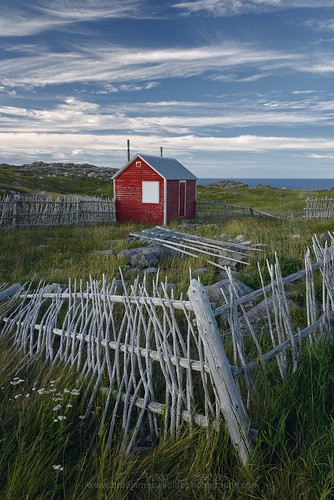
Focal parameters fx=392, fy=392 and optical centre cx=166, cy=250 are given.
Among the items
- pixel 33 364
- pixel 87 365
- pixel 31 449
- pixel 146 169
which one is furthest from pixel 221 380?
pixel 146 169

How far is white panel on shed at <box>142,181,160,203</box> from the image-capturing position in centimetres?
2094

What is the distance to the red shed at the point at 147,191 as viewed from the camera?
20.8 metres

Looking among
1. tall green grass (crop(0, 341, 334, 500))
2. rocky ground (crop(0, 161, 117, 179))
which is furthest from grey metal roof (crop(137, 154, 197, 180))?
rocky ground (crop(0, 161, 117, 179))

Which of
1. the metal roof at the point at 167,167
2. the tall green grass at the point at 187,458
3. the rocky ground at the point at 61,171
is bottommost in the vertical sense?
the tall green grass at the point at 187,458

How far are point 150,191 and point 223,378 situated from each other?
18.9 metres

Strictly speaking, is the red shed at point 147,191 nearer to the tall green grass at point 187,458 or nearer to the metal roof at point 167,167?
the metal roof at point 167,167

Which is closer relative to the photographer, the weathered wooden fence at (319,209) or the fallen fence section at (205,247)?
the fallen fence section at (205,247)

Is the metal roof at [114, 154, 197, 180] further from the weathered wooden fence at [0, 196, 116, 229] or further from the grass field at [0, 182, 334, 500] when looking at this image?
the grass field at [0, 182, 334, 500]

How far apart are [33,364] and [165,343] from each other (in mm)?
1832

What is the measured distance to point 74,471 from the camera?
2.72 m

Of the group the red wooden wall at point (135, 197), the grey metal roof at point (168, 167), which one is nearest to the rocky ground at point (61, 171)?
the grey metal roof at point (168, 167)

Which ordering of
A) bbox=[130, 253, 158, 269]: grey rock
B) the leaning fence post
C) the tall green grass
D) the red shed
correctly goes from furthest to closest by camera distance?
1. the red shed
2. bbox=[130, 253, 158, 269]: grey rock
3. the leaning fence post
4. the tall green grass

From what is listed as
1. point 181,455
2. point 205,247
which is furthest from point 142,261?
point 181,455

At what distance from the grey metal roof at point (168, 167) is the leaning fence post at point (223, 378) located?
1839cm
